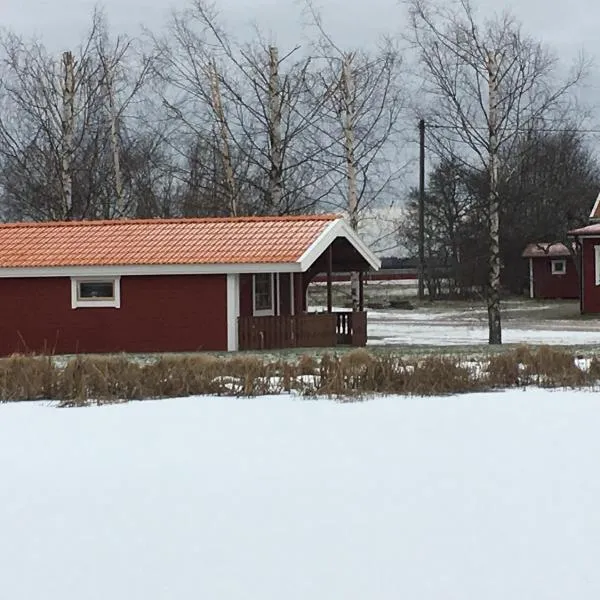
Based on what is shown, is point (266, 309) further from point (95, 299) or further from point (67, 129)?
point (67, 129)

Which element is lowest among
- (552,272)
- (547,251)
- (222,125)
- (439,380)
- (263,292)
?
(439,380)

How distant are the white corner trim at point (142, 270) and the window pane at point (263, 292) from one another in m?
1.69

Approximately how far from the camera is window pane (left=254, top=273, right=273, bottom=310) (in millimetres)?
24484

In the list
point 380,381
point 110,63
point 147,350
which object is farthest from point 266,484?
point 110,63

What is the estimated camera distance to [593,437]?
10.7 metres

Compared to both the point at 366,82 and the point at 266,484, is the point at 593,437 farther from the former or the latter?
the point at 366,82

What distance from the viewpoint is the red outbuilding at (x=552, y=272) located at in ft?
169

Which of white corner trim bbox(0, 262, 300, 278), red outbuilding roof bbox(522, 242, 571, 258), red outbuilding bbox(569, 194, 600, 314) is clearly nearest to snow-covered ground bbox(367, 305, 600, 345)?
red outbuilding bbox(569, 194, 600, 314)

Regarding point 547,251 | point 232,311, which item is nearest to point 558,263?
point 547,251

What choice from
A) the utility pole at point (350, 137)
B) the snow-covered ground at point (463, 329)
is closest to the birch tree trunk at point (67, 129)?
the utility pole at point (350, 137)

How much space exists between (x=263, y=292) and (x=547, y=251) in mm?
29488

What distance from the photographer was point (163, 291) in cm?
2323

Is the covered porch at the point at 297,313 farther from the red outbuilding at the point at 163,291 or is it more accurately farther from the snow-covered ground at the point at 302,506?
the snow-covered ground at the point at 302,506

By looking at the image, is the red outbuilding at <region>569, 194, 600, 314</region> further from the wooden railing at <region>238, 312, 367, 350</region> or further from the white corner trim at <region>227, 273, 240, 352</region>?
the white corner trim at <region>227, 273, 240, 352</region>
